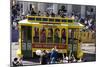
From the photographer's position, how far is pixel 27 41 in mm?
2121

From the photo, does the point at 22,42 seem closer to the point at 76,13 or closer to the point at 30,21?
the point at 30,21

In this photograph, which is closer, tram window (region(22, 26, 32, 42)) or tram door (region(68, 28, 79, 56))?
tram window (region(22, 26, 32, 42))

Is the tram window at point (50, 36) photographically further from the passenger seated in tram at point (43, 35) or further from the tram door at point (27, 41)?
the tram door at point (27, 41)

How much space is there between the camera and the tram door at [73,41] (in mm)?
2275

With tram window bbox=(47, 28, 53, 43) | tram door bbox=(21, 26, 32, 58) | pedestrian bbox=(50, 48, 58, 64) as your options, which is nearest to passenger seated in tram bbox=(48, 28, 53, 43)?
tram window bbox=(47, 28, 53, 43)

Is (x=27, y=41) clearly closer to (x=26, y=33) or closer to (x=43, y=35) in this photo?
(x=26, y=33)

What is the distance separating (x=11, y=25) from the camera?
2025 mm

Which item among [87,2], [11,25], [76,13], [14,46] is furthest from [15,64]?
[87,2]

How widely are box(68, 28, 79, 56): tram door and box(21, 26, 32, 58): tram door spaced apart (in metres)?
0.46

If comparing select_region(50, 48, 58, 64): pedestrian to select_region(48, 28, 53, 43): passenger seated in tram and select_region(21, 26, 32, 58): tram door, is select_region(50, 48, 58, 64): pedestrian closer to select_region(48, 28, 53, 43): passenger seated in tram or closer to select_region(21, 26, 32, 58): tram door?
select_region(48, 28, 53, 43): passenger seated in tram

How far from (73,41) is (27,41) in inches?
21.4

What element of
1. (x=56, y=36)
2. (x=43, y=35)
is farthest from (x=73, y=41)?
(x=43, y=35)

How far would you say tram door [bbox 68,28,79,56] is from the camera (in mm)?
2275

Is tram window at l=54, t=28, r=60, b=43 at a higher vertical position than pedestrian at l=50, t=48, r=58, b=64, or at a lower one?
higher
